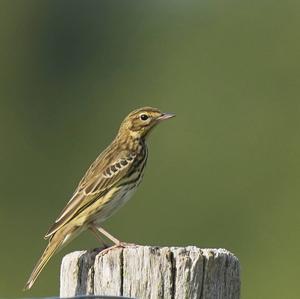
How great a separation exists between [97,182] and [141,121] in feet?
3.16

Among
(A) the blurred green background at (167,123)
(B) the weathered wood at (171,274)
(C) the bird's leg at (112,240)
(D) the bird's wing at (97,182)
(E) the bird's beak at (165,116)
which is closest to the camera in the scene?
(B) the weathered wood at (171,274)

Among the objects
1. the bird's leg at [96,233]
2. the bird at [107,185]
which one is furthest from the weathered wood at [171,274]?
the bird at [107,185]

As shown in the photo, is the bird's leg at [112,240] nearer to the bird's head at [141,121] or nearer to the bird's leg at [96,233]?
the bird's leg at [96,233]

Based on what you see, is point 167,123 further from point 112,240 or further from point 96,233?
point 112,240

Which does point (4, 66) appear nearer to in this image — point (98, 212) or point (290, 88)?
point (290, 88)

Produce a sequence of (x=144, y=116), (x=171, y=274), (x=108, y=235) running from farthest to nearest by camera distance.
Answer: (x=144, y=116)
(x=108, y=235)
(x=171, y=274)

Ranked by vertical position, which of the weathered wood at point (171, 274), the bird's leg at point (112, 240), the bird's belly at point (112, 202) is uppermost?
the bird's belly at point (112, 202)

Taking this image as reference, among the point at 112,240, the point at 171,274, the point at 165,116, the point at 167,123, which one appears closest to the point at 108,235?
the point at 112,240

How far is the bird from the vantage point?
42.6ft

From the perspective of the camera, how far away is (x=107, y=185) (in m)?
13.4

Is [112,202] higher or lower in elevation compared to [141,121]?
lower

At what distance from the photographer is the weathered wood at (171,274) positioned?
957 centimetres

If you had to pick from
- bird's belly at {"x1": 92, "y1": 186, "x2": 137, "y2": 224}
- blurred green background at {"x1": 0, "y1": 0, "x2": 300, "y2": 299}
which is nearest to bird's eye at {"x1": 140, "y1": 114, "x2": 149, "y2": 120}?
bird's belly at {"x1": 92, "y1": 186, "x2": 137, "y2": 224}

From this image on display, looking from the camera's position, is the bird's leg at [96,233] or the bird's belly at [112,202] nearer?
the bird's leg at [96,233]
